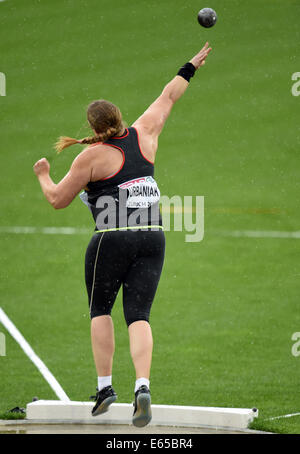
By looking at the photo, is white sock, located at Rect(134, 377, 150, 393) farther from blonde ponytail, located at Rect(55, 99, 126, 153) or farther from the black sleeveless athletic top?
blonde ponytail, located at Rect(55, 99, 126, 153)

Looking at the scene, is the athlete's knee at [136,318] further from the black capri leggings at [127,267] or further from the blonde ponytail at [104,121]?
the blonde ponytail at [104,121]

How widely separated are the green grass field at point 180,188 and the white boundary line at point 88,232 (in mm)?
179

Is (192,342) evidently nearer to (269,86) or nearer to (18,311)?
(18,311)

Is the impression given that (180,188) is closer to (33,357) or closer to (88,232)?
(88,232)

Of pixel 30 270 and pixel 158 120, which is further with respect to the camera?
pixel 30 270

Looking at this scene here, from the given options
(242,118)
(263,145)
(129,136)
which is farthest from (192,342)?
(242,118)

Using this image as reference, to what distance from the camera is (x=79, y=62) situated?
23.4 metres

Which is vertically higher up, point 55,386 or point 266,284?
point 266,284

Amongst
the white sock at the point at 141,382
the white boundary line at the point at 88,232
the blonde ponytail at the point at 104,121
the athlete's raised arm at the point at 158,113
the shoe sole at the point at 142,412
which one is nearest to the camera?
the shoe sole at the point at 142,412

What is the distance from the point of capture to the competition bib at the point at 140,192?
501cm

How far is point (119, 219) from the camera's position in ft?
16.5

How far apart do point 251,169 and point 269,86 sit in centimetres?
420

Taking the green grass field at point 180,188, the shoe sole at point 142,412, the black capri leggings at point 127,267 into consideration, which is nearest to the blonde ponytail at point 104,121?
the green grass field at point 180,188

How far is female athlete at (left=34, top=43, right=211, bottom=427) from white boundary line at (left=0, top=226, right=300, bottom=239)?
10.3 metres
